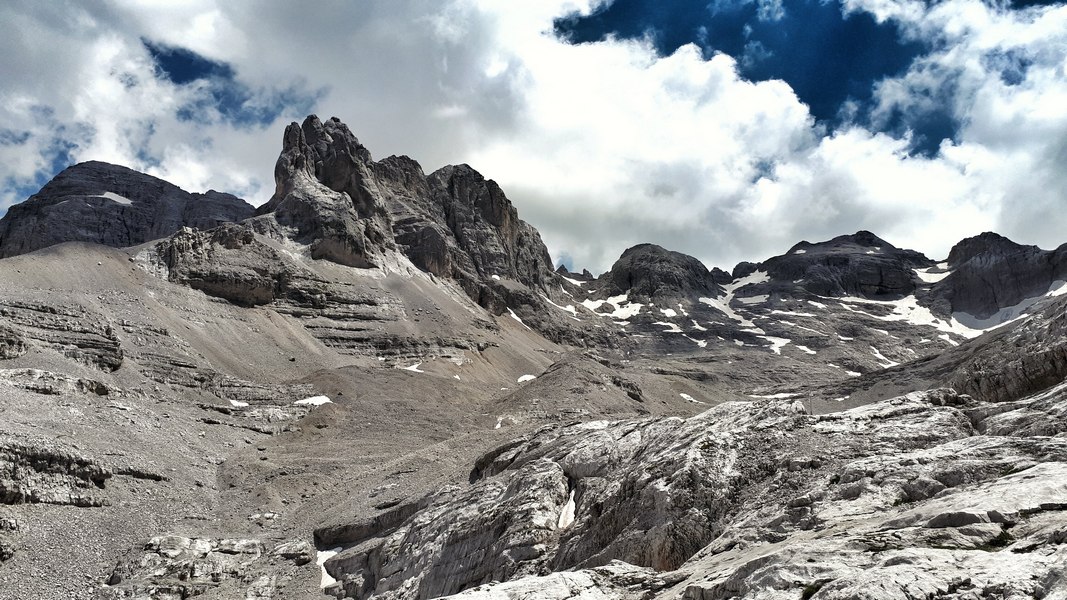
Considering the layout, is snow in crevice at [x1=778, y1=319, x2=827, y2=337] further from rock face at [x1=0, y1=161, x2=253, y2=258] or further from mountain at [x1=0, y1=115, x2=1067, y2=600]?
rock face at [x1=0, y1=161, x2=253, y2=258]

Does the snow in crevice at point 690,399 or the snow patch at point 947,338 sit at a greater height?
the snow patch at point 947,338

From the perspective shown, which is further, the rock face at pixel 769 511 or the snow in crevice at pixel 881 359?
the snow in crevice at pixel 881 359

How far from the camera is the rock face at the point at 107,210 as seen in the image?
15512 cm

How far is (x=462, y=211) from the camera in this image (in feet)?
572

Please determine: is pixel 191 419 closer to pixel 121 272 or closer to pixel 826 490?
pixel 121 272

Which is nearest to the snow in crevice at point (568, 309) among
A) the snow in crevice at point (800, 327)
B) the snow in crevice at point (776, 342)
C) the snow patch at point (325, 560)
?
the snow in crevice at point (776, 342)

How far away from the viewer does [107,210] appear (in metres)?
166

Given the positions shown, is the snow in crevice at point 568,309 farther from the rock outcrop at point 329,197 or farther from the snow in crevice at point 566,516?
the snow in crevice at point 566,516

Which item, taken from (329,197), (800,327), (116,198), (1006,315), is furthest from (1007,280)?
(116,198)

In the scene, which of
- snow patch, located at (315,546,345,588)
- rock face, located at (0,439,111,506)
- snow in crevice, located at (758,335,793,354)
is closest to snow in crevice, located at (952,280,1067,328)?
snow in crevice, located at (758,335,793,354)

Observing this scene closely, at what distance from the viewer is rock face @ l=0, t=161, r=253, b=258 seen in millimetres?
155125

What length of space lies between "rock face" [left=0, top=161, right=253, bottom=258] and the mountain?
586 cm

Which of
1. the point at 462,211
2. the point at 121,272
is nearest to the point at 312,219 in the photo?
the point at 121,272

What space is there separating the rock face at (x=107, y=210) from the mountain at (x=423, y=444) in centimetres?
586
